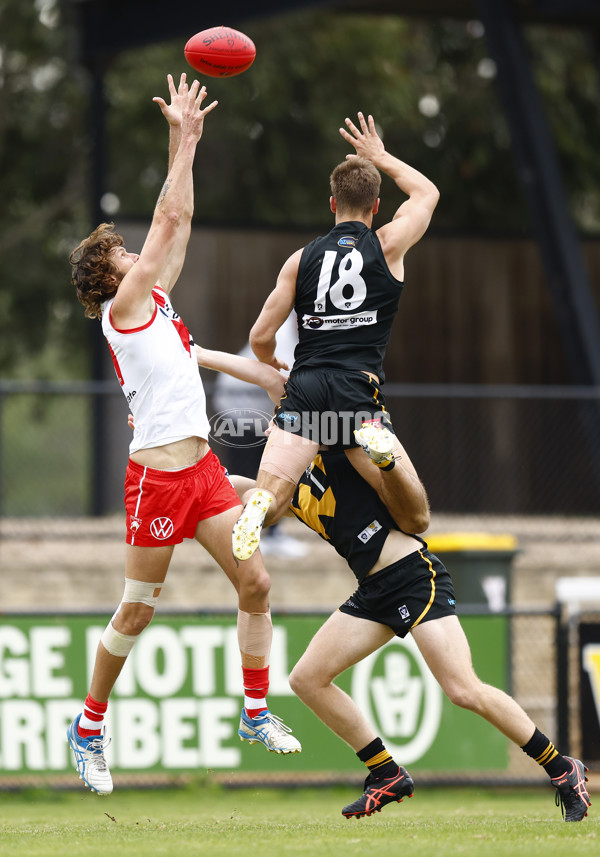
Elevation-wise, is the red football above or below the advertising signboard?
above

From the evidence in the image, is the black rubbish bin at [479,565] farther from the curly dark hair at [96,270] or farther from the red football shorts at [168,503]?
the curly dark hair at [96,270]

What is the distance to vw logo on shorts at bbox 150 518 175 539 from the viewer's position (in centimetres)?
595

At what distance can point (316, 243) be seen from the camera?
6074 millimetres

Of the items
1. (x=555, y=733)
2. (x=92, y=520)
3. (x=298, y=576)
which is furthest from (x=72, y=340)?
(x=555, y=733)

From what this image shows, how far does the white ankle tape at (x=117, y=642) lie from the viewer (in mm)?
6188

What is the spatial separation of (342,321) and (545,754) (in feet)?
7.66

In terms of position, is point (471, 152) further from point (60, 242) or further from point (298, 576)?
point (298, 576)

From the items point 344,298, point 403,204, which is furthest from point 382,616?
point 403,204

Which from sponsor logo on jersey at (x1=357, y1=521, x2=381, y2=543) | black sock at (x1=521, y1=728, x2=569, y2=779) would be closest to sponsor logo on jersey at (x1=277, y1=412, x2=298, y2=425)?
sponsor logo on jersey at (x1=357, y1=521, x2=381, y2=543)

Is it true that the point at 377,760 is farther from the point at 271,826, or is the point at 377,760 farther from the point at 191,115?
the point at 191,115

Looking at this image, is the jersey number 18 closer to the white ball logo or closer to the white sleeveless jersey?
the white sleeveless jersey

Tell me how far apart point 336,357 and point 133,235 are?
11165 mm

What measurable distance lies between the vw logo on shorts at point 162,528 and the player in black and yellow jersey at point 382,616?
0.70m

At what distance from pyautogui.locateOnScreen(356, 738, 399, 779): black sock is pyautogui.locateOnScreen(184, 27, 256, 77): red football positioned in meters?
3.48
